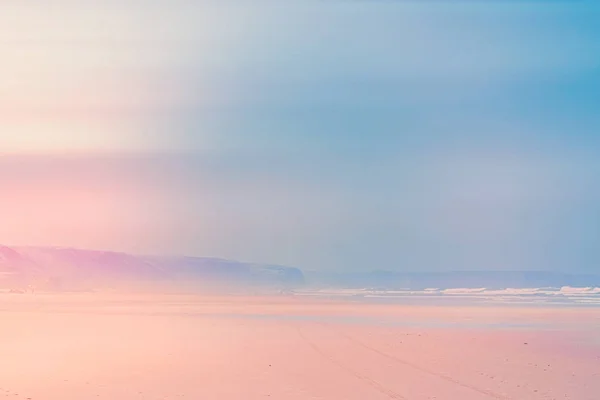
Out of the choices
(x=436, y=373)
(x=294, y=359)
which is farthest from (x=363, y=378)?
(x=294, y=359)

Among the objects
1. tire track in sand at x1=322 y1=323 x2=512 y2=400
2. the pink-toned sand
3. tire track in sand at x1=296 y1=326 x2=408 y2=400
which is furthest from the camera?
the pink-toned sand

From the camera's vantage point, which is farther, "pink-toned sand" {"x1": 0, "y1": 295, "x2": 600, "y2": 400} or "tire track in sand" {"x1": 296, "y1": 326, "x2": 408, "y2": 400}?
"pink-toned sand" {"x1": 0, "y1": 295, "x2": 600, "y2": 400}

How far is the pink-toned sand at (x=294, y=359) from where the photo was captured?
23328mm

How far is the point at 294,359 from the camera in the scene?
101 ft

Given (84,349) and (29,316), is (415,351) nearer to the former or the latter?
A: (84,349)

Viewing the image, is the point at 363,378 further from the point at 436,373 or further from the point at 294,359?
the point at 294,359

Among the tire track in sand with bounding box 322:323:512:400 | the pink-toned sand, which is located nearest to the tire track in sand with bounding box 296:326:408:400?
the pink-toned sand

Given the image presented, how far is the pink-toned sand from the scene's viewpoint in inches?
918

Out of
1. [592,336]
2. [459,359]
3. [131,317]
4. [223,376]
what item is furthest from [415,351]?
[131,317]

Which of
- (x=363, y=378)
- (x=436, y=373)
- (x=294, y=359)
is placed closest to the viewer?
(x=363, y=378)

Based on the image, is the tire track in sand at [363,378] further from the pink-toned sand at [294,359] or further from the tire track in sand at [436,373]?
the tire track in sand at [436,373]

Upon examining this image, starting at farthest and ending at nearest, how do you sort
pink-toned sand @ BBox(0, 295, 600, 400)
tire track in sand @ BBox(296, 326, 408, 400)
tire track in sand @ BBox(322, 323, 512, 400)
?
1. pink-toned sand @ BBox(0, 295, 600, 400)
2. tire track in sand @ BBox(322, 323, 512, 400)
3. tire track in sand @ BBox(296, 326, 408, 400)

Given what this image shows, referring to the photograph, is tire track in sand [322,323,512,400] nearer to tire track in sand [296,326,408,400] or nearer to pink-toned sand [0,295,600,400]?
pink-toned sand [0,295,600,400]

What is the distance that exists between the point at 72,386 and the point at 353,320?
31787mm
